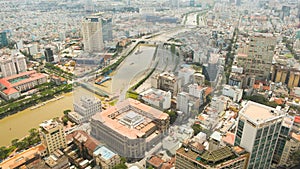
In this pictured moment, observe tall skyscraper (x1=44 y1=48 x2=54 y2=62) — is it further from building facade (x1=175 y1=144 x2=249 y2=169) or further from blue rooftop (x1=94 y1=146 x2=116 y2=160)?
building facade (x1=175 y1=144 x2=249 y2=169)

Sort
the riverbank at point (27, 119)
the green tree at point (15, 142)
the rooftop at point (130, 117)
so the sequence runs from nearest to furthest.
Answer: the rooftop at point (130, 117) < the green tree at point (15, 142) < the riverbank at point (27, 119)

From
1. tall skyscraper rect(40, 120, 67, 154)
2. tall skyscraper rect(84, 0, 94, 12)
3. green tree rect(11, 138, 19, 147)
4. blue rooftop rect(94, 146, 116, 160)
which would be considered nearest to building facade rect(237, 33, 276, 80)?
blue rooftop rect(94, 146, 116, 160)

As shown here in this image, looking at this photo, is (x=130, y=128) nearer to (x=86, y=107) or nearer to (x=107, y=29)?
(x=86, y=107)

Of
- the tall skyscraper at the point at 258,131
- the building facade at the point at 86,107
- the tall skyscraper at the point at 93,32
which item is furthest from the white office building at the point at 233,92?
the tall skyscraper at the point at 93,32

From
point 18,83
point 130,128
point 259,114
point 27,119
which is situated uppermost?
point 259,114

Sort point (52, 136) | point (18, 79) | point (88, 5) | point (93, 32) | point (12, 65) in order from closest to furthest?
point (52, 136) < point (18, 79) < point (12, 65) < point (93, 32) < point (88, 5)

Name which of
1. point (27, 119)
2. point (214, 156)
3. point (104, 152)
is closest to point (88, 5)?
point (27, 119)

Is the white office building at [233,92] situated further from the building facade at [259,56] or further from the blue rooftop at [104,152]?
the blue rooftop at [104,152]
